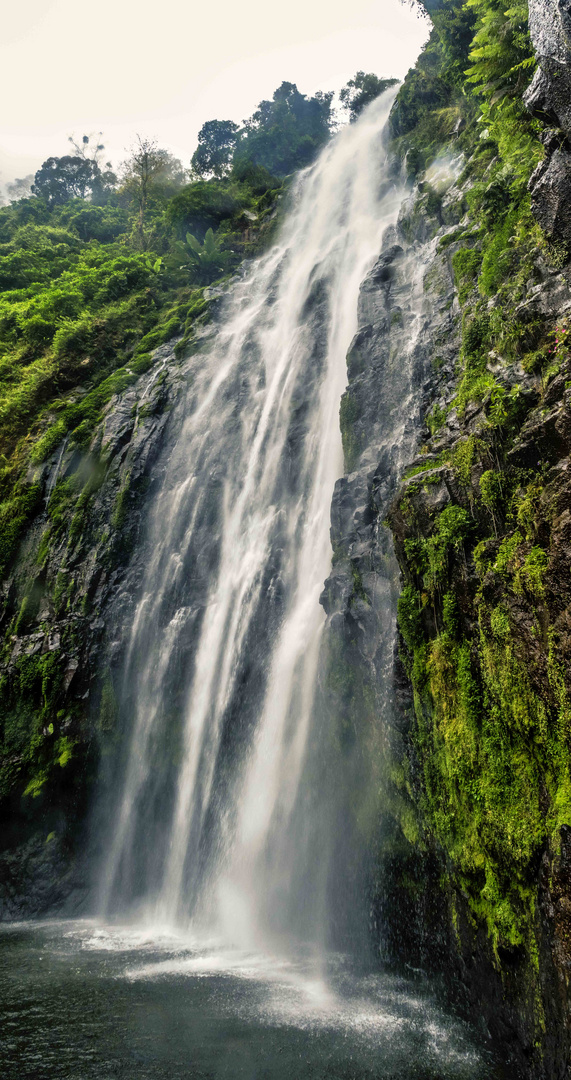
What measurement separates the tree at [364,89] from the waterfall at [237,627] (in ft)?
57.2

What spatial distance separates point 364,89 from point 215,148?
38.3ft

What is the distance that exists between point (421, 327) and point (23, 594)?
11720 millimetres

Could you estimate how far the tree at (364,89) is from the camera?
96.7 ft

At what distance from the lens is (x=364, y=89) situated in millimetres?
29797

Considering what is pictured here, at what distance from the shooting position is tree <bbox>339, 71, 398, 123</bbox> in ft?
96.7

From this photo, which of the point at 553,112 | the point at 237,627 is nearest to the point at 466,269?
the point at 553,112

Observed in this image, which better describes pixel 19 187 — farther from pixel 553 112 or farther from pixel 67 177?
pixel 553 112

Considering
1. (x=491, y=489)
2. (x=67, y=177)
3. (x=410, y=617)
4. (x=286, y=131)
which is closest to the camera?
(x=491, y=489)

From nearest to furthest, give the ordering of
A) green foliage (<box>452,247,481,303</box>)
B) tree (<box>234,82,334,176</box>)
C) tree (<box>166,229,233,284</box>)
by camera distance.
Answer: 1. green foliage (<box>452,247,481,303</box>)
2. tree (<box>166,229,233,284</box>)
3. tree (<box>234,82,334,176</box>)

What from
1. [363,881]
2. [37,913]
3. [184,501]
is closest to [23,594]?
[184,501]

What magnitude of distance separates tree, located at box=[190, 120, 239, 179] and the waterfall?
24330mm

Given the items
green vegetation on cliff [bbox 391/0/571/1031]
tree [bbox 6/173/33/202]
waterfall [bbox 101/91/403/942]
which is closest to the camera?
green vegetation on cliff [bbox 391/0/571/1031]

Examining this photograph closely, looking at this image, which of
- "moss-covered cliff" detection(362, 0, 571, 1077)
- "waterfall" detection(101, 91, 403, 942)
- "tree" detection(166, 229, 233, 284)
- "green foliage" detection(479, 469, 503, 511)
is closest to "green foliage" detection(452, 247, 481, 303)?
"moss-covered cliff" detection(362, 0, 571, 1077)

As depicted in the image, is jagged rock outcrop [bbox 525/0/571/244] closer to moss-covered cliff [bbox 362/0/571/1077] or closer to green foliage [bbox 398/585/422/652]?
moss-covered cliff [bbox 362/0/571/1077]
